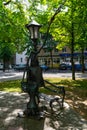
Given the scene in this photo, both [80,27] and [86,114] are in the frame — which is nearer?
[86,114]

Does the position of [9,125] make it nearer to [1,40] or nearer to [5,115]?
[5,115]

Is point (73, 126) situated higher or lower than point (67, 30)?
lower

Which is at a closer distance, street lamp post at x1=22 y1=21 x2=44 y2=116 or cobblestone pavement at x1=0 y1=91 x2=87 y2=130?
cobblestone pavement at x1=0 y1=91 x2=87 y2=130

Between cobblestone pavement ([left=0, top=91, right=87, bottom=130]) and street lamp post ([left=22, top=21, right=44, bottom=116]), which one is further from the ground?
street lamp post ([left=22, top=21, right=44, bottom=116])

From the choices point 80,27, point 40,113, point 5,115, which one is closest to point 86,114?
point 40,113

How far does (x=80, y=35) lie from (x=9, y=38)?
613 centimetres

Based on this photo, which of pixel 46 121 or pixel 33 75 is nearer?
pixel 46 121

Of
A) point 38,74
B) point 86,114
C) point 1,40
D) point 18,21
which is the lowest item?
point 86,114

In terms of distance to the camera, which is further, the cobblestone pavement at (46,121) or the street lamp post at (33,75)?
the street lamp post at (33,75)

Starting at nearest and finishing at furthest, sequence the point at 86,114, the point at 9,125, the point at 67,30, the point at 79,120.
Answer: the point at 9,125, the point at 79,120, the point at 86,114, the point at 67,30

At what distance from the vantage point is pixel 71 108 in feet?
35.8

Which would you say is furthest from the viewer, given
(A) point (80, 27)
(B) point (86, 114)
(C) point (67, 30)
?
(C) point (67, 30)

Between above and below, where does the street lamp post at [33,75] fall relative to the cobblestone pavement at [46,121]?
above

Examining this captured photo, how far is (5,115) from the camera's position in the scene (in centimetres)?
925
